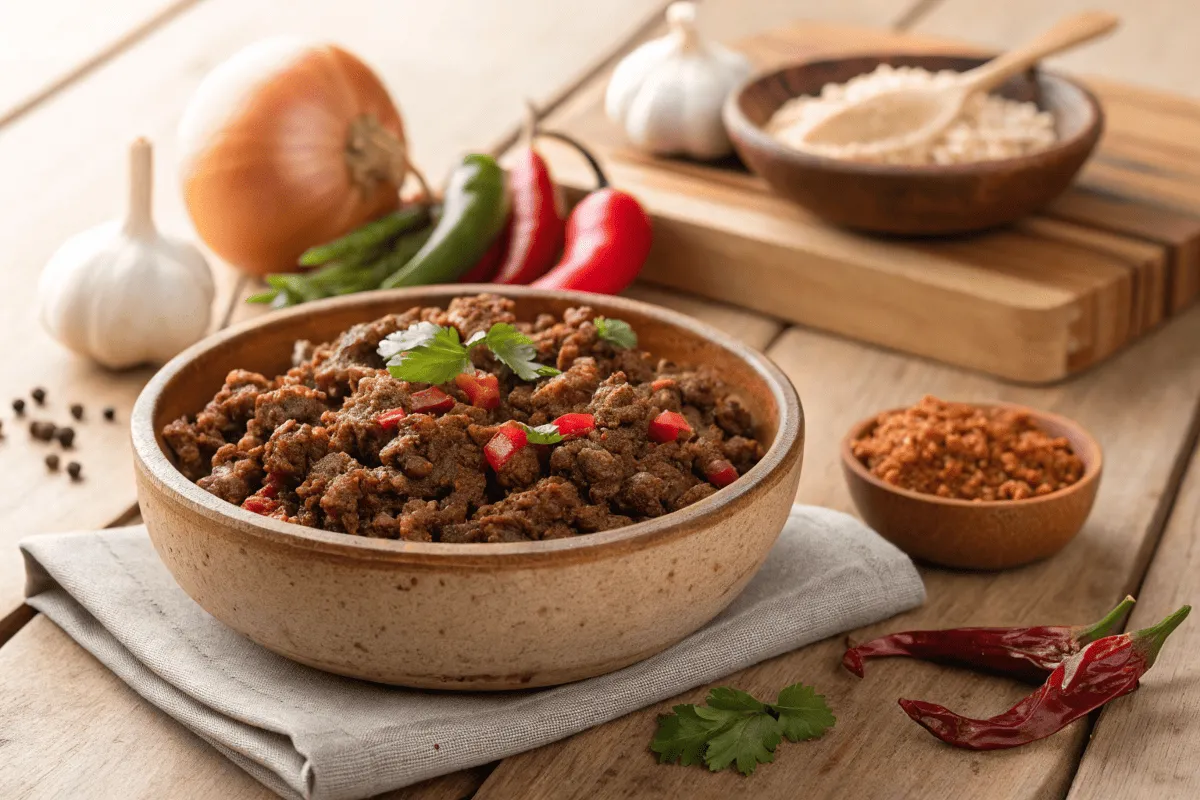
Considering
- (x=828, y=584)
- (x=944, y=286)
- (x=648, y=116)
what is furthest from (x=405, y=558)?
(x=648, y=116)

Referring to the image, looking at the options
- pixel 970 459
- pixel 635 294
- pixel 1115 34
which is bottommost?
pixel 1115 34

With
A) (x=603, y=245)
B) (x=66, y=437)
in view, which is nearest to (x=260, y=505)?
(x=66, y=437)

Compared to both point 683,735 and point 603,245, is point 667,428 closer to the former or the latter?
point 683,735

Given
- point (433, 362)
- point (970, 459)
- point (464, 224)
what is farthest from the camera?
point (464, 224)

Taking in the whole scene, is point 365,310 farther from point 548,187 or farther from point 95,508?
point 548,187

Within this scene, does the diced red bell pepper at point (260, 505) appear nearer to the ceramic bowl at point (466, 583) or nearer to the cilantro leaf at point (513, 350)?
the ceramic bowl at point (466, 583)

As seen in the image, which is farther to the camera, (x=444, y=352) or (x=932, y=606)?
(x=932, y=606)

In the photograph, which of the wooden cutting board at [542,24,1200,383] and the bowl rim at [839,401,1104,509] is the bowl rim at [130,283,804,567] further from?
the wooden cutting board at [542,24,1200,383]

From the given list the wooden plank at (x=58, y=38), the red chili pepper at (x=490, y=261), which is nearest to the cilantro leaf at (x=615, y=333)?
the red chili pepper at (x=490, y=261)
